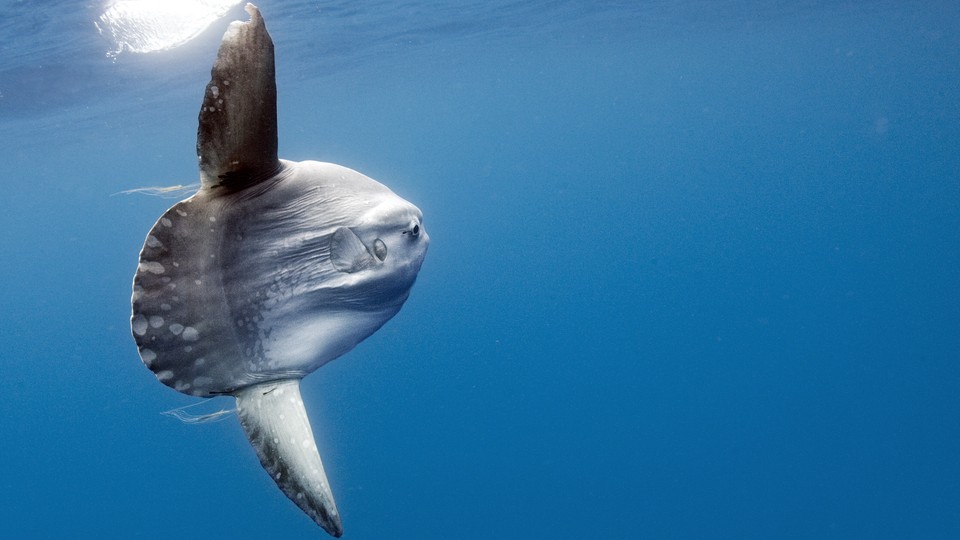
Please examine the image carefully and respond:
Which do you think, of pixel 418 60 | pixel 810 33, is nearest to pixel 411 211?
pixel 418 60

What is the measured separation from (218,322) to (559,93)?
61398 mm

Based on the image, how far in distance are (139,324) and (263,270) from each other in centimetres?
34

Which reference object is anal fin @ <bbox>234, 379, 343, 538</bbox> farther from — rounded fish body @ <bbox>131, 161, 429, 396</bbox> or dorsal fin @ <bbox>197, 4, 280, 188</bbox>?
dorsal fin @ <bbox>197, 4, 280, 188</bbox>

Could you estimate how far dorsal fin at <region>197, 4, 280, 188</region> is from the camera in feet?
5.38

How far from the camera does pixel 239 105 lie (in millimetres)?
1656

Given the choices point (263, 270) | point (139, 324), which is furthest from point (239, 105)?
point (139, 324)

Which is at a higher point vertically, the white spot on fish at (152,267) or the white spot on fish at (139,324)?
the white spot on fish at (152,267)

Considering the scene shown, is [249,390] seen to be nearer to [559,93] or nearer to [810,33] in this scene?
[810,33]

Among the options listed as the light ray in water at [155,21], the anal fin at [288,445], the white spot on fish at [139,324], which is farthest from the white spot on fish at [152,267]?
the light ray in water at [155,21]

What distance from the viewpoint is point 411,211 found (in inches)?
75.2

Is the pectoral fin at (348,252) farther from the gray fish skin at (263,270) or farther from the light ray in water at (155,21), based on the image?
the light ray in water at (155,21)

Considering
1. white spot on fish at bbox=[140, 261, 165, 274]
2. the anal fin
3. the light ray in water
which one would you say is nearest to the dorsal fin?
white spot on fish at bbox=[140, 261, 165, 274]

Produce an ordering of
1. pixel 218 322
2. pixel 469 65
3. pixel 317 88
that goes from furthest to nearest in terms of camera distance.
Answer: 1. pixel 469 65
2. pixel 317 88
3. pixel 218 322

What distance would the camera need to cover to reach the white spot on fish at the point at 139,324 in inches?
66.9
